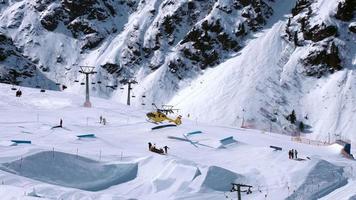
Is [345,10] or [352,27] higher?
[345,10]

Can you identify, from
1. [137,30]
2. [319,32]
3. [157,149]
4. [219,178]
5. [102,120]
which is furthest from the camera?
[137,30]

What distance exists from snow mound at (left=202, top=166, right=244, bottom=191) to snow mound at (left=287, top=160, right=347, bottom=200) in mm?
4224

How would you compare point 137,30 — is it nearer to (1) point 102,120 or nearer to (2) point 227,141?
(1) point 102,120

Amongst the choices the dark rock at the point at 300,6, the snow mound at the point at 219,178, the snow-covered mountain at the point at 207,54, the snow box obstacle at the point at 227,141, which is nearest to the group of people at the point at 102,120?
the snow box obstacle at the point at 227,141

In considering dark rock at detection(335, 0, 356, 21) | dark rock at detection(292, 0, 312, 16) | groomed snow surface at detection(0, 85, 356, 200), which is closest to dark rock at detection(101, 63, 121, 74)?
dark rock at detection(292, 0, 312, 16)

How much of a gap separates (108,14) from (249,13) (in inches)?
1913

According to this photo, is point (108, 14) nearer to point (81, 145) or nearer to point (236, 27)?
point (236, 27)

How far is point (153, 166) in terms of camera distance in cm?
3731

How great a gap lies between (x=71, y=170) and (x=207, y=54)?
101301mm

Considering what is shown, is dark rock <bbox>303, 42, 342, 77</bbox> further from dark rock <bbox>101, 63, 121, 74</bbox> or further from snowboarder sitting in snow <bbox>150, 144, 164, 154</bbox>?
snowboarder sitting in snow <bbox>150, 144, 164, 154</bbox>

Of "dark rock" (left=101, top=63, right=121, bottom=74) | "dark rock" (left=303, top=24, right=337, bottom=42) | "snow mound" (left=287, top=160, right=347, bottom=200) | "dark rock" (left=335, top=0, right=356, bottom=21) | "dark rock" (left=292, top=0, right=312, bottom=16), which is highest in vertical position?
"dark rock" (left=292, top=0, right=312, bottom=16)

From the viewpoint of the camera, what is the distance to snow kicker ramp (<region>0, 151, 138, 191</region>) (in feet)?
111

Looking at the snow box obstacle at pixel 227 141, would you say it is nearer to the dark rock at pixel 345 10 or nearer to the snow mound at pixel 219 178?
the snow mound at pixel 219 178

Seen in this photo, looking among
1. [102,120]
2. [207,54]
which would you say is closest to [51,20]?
[207,54]
